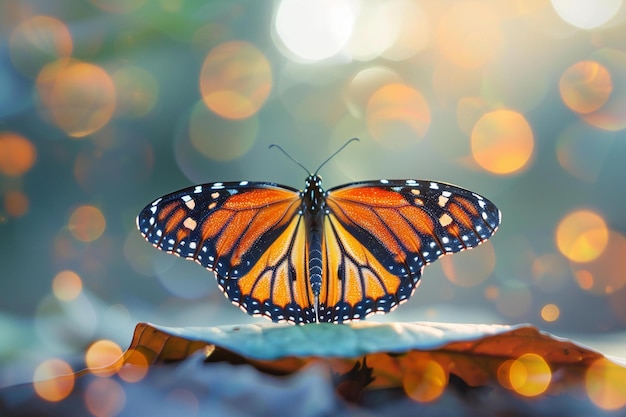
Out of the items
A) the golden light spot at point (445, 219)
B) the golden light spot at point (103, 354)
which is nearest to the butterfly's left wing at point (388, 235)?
the golden light spot at point (445, 219)

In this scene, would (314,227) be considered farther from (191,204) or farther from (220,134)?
(220,134)

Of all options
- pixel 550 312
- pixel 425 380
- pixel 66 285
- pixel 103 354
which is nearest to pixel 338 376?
pixel 425 380

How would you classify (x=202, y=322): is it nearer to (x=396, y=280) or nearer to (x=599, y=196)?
(x=396, y=280)

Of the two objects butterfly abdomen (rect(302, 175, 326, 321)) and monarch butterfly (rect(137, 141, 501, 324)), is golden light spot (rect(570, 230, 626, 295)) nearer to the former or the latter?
monarch butterfly (rect(137, 141, 501, 324))

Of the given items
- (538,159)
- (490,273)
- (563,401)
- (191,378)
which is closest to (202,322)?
(191,378)

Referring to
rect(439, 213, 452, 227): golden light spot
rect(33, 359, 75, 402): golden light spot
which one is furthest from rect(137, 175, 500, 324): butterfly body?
rect(33, 359, 75, 402): golden light spot

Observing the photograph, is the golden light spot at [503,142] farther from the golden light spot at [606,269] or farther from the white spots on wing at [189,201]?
the white spots on wing at [189,201]
